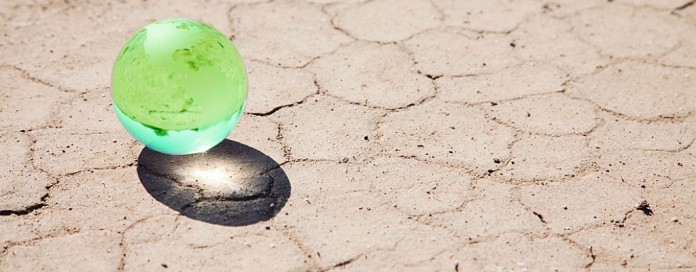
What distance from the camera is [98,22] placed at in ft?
11.3

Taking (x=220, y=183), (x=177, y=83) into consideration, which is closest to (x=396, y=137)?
(x=220, y=183)

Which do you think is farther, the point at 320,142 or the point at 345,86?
the point at 345,86

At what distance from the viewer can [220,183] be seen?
253 centimetres

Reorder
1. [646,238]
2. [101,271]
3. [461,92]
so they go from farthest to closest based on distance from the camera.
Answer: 1. [461,92]
2. [646,238]
3. [101,271]

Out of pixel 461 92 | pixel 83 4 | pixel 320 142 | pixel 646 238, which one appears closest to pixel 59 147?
pixel 320 142

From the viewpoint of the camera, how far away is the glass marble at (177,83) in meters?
2.24

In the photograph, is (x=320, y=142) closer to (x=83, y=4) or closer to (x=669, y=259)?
(x=669, y=259)

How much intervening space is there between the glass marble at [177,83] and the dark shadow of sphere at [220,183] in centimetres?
18

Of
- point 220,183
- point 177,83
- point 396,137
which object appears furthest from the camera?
point 396,137

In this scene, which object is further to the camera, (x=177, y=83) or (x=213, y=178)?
(x=213, y=178)

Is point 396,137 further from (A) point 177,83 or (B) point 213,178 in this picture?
(A) point 177,83

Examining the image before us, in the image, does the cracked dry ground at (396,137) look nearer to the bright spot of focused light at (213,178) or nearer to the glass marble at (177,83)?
the bright spot of focused light at (213,178)

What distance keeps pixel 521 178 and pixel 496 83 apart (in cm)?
60

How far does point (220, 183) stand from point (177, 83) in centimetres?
41
